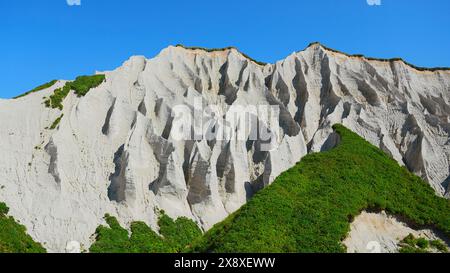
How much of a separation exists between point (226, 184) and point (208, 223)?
3405mm

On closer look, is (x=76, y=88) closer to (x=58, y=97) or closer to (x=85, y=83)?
(x=85, y=83)

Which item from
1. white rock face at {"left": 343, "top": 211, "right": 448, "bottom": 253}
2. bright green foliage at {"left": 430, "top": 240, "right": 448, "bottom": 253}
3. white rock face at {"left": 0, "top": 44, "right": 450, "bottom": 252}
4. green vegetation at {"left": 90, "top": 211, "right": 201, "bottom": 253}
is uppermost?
white rock face at {"left": 0, "top": 44, "right": 450, "bottom": 252}

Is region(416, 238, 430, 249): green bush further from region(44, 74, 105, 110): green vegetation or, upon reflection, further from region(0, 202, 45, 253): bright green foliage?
region(44, 74, 105, 110): green vegetation

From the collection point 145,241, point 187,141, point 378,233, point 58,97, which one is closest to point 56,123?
point 58,97

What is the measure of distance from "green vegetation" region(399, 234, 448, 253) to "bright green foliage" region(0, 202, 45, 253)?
60.5ft

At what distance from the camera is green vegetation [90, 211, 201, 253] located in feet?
86.1

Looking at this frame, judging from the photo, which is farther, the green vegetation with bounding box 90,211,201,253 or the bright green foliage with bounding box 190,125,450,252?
the green vegetation with bounding box 90,211,201,253

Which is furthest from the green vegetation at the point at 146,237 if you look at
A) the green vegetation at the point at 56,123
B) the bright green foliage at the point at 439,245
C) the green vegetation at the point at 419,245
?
the bright green foliage at the point at 439,245

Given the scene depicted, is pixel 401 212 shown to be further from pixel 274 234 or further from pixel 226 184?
pixel 226 184

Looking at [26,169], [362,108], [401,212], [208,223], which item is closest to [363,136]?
[362,108]

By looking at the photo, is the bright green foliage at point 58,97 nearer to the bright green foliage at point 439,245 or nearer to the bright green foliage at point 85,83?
the bright green foliage at point 85,83

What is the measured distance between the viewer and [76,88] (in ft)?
118

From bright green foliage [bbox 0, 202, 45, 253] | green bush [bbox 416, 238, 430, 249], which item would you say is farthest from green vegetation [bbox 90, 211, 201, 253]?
green bush [bbox 416, 238, 430, 249]

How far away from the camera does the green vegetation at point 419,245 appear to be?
25.0m
